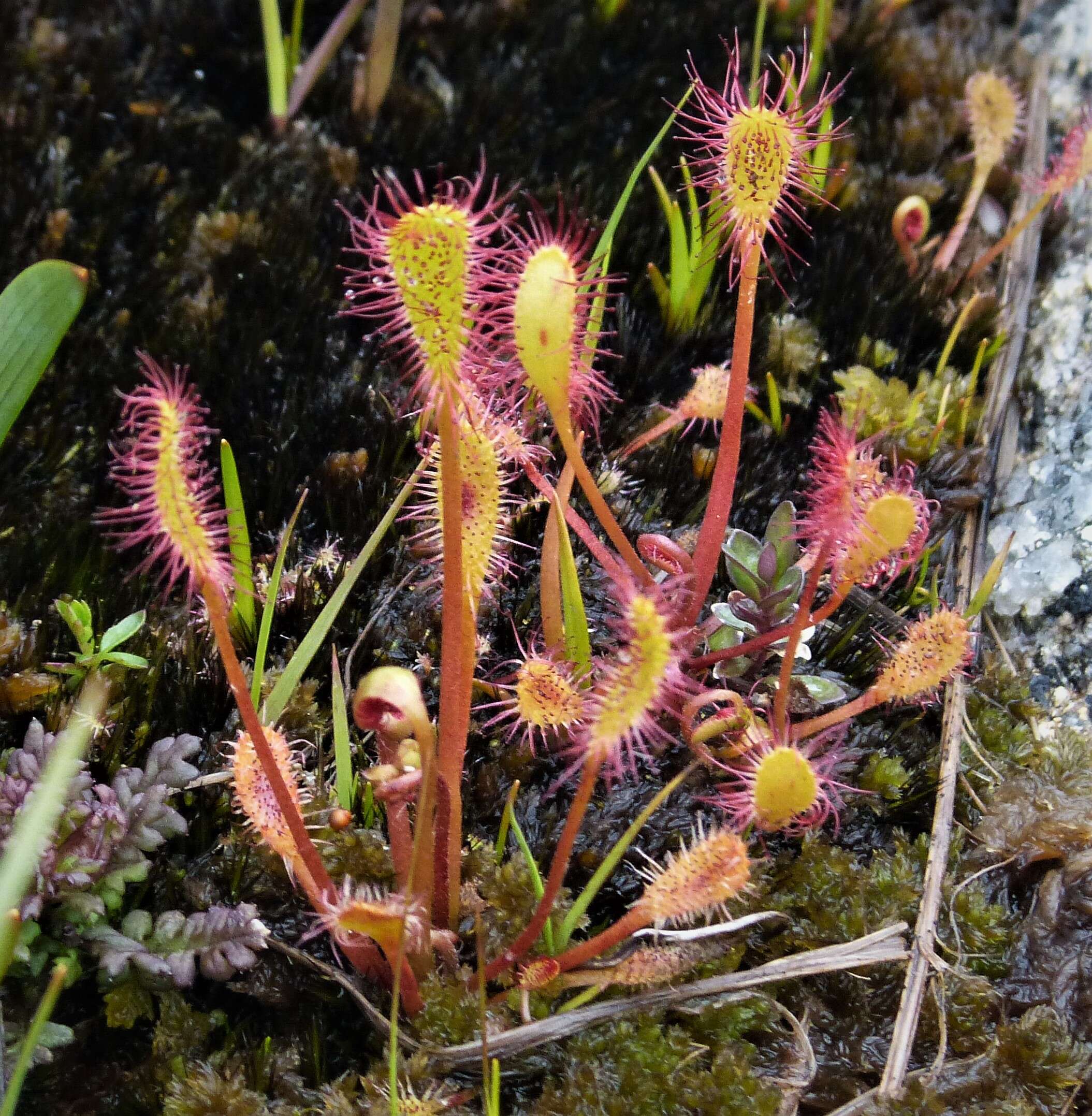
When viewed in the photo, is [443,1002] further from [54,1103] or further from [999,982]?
[999,982]

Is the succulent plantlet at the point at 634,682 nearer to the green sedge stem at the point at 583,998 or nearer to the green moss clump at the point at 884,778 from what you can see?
the green sedge stem at the point at 583,998

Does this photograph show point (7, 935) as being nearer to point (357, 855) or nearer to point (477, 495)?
point (357, 855)

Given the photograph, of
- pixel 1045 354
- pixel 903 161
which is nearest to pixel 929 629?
pixel 1045 354

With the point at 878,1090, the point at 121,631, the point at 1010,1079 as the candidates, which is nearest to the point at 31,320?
the point at 121,631

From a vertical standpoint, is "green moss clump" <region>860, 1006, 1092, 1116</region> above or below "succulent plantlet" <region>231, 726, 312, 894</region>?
below

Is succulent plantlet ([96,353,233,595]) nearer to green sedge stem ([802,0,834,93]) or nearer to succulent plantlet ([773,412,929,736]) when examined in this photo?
succulent plantlet ([773,412,929,736])

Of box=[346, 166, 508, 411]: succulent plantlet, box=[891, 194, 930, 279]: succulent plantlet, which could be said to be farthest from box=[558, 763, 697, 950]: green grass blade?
box=[891, 194, 930, 279]: succulent plantlet
